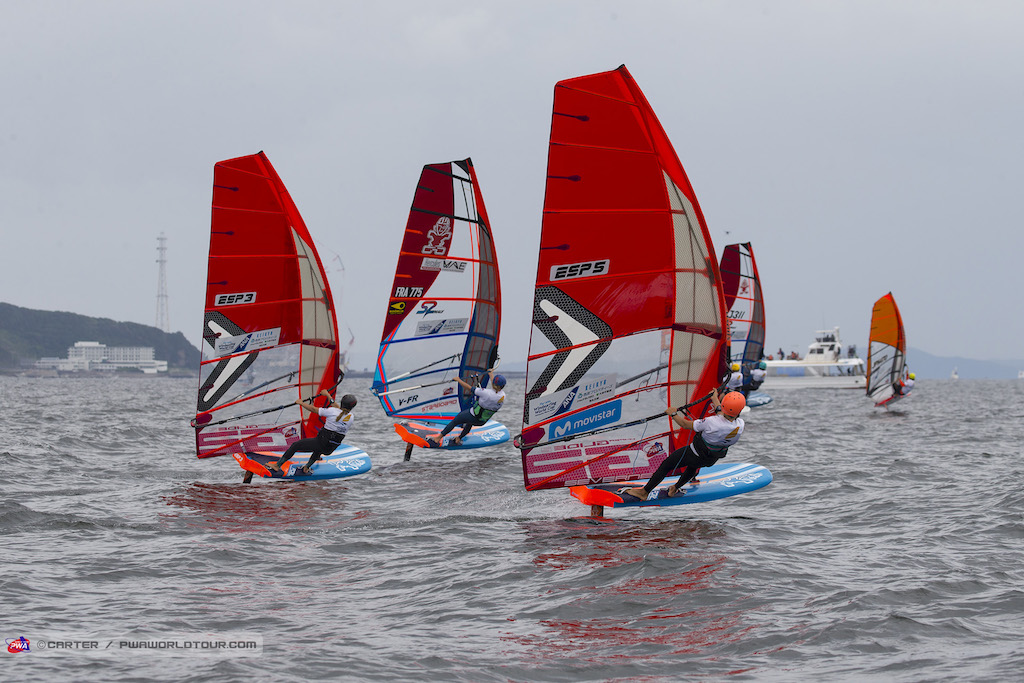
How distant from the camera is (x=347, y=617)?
7.28 metres

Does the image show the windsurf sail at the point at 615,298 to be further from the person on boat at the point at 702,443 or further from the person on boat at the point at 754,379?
the person on boat at the point at 754,379

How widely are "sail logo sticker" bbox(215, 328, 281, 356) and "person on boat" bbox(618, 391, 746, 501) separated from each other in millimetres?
6962

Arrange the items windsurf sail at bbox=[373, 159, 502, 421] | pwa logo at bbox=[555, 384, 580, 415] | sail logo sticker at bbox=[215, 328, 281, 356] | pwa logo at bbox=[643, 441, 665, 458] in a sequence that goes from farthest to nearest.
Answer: windsurf sail at bbox=[373, 159, 502, 421]
sail logo sticker at bbox=[215, 328, 281, 356]
pwa logo at bbox=[555, 384, 580, 415]
pwa logo at bbox=[643, 441, 665, 458]

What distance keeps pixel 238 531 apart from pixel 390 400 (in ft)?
29.3

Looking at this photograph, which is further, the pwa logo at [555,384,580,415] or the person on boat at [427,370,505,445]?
the person on boat at [427,370,505,445]

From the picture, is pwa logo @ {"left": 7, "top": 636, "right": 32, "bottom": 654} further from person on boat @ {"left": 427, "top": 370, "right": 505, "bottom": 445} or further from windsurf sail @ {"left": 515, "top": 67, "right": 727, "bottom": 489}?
person on boat @ {"left": 427, "top": 370, "right": 505, "bottom": 445}

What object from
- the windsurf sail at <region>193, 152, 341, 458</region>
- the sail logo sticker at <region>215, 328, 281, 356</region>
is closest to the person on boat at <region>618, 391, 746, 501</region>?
the windsurf sail at <region>193, 152, 341, 458</region>

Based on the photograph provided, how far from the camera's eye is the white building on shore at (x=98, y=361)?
625 ft

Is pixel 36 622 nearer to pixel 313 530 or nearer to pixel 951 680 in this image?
pixel 313 530

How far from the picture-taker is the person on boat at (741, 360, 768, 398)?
33.6m

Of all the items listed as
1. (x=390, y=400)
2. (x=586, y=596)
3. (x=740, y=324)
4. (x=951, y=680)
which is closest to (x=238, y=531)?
(x=586, y=596)

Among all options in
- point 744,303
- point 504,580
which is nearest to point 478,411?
point 504,580

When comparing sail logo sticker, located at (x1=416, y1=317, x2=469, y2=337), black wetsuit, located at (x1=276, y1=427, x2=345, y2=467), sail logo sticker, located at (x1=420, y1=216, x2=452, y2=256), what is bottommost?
black wetsuit, located at (x1=276, y1=427, x2=345, y2=467)

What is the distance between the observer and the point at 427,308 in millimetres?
18844
